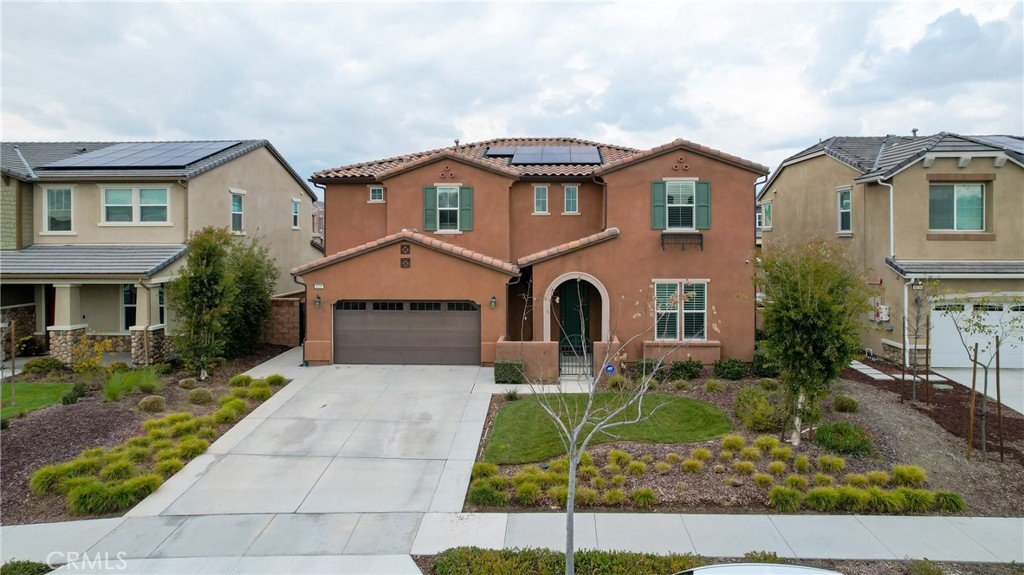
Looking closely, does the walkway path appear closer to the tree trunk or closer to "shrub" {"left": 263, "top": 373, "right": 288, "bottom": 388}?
the tree trunk

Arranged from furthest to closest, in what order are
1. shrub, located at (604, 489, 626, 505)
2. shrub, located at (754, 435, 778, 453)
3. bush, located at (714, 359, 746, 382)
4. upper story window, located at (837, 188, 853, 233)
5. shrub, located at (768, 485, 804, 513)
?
1. upper story window, located at (837, 188, 853, 233)
2. bush, located at (714, 359, 746, 382)
3. shrub, located at (754, 435, 778, 453)
4. shrub, located at (604, 489, 626, 505)
5. shrub, located at (768, 485, 804, 513)

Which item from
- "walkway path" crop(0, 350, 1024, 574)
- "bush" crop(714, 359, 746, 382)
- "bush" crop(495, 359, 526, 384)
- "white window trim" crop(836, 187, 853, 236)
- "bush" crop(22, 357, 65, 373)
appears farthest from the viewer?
"white window trim" crop(836, 187, 853, 236)

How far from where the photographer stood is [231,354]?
60.6 feet

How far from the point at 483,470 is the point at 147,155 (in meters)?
18.5

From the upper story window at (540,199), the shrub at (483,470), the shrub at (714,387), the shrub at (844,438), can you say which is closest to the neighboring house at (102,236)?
the upper story window at (540,199)

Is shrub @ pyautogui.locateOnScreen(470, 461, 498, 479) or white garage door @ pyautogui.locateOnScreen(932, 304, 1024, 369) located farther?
white garage door @ pyautogui.locateOnScreen(932, 304, 1024, 369)

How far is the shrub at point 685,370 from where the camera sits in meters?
16.0

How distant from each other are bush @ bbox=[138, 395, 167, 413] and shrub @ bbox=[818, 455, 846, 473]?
44.5 ft

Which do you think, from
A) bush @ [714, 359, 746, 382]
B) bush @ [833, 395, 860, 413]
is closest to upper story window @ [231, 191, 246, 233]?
bush @ [714, 359, 746, 382]

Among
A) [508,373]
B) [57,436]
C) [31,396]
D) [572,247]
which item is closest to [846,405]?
[508,373]

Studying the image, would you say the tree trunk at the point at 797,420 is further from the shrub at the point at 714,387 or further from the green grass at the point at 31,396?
the green grass at the point at 31,396

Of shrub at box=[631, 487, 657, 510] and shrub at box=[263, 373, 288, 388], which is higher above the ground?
shrub at box=[263, 373, 288, 388]

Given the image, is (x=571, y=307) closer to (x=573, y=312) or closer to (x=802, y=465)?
(x=573, y=312)

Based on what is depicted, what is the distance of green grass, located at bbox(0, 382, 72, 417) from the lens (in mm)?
13008
